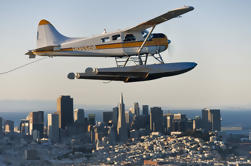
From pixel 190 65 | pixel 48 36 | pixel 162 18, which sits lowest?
pixel 190 65

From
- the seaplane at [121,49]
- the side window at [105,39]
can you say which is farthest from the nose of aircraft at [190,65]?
the side window at [105,39]

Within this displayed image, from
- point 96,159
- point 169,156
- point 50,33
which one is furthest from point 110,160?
point 50,33

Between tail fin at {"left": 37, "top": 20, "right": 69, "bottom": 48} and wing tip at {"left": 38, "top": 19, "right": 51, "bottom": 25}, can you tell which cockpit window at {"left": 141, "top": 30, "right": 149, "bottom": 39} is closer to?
tail fin at {"left": 37, "top": 20, "right": 69, "bottom": 48}

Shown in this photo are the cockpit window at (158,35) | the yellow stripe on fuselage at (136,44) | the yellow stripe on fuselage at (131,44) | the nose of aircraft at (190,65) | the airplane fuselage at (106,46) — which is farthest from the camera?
the cockpit window at (158,35)

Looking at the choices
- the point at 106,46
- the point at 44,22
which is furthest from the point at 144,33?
the point at 44,22

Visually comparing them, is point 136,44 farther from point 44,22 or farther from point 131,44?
point 44,22

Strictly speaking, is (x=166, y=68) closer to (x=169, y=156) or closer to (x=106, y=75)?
(x=106, y=75)

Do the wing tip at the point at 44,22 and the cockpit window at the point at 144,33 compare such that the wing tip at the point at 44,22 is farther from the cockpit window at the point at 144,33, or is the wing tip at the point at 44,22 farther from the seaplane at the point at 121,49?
the cockpit window at the point at 144,33
